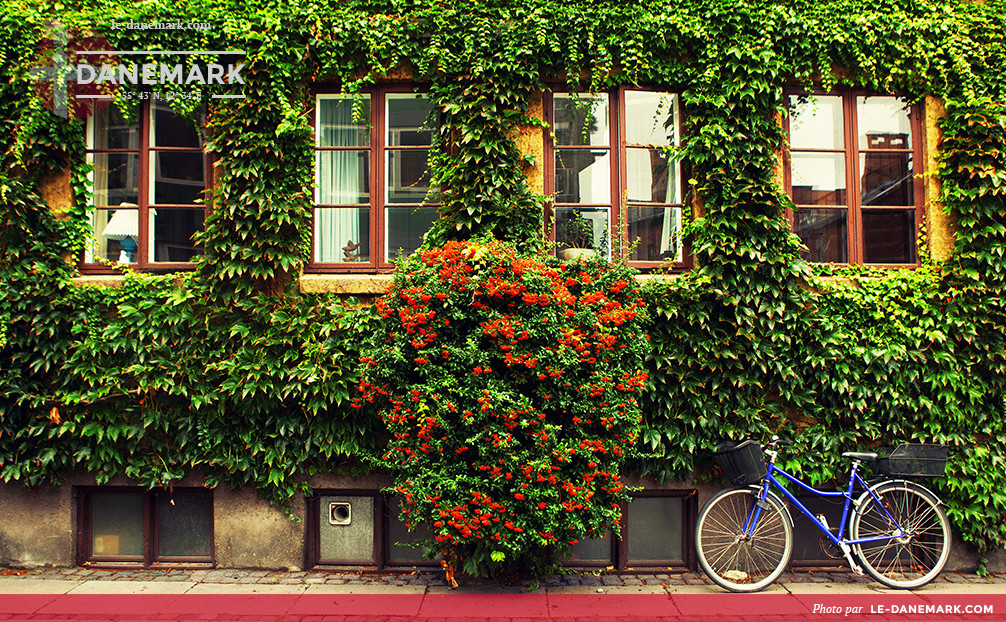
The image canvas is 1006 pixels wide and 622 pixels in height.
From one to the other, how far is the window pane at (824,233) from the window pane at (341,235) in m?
4.31

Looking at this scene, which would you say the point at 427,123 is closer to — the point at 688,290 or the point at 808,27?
the point at 688,290

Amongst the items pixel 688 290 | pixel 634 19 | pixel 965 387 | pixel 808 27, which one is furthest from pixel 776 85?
pixel 965 387

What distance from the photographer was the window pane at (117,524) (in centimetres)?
571

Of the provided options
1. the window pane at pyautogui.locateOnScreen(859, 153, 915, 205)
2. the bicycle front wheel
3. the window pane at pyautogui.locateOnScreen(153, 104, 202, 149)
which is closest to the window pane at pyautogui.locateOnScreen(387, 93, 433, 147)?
the window pane at pyautogui.locateOnScreen(153, 104, 202, 149)

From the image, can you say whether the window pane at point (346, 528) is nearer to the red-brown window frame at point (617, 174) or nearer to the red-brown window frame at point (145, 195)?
the red-brown window frame at point (145, 195)

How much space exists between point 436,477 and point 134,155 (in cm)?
455

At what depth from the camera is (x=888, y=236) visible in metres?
6.14

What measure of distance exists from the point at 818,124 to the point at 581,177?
250cm

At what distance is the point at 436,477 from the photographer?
14.7ft

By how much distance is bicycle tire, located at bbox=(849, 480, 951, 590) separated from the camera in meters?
5.11

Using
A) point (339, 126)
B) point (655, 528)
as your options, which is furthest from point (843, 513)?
point (339, 126)

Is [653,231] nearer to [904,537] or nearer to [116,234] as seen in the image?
[904,537]

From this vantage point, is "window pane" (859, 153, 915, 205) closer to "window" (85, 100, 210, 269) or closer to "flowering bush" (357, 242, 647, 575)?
A: "flowering bush" (357, 242, 647, 575)

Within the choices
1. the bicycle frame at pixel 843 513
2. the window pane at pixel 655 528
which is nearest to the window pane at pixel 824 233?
the bicycle frame at pixel 843 513
